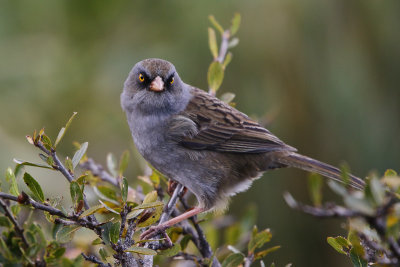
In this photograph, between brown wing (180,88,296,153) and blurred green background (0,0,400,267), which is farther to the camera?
blurred green background (0,0,400,267)

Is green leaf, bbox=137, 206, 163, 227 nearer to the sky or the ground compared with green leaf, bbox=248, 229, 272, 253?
nearer to the sky

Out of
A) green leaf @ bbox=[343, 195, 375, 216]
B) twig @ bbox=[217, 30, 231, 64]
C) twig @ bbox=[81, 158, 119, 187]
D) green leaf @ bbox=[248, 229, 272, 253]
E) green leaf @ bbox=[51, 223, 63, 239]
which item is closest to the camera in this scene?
green leaf @ bbox=[343, 195, 375, 216]

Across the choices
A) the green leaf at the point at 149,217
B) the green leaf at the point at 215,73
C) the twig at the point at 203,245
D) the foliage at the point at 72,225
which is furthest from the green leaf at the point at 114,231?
the green leaf at the point at 215,73

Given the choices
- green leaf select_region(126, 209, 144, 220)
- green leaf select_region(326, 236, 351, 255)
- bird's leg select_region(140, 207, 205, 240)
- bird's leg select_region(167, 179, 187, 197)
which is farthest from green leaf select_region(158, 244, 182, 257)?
bird's leg select_region(167, 179, 187, 197)

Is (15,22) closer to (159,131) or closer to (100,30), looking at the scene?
(100,30)

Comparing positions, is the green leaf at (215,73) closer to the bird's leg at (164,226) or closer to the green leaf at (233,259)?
the bird's leg at (164,226)

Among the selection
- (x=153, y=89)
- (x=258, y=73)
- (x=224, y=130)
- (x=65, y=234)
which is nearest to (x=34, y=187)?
(x=65, y=234)

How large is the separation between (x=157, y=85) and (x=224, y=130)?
604mm

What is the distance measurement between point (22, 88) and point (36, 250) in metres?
3.98

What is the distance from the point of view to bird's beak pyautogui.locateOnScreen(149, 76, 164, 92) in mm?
3346

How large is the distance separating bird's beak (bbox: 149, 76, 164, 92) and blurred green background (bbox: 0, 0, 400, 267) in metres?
1.87

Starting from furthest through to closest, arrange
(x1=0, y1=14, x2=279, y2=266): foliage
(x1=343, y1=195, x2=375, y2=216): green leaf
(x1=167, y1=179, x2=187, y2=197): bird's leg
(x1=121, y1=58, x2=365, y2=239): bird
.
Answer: (x1=121, y1=58, x2=365, y2=239): bird → (x1=167, y1=179, x2=187, y2=197): bird's leg → (x1=0, y1=14, x2=279, y2=266): foliage → (x1=343, y1=195, x2=375, y2=216): green leaf

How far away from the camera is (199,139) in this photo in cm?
348

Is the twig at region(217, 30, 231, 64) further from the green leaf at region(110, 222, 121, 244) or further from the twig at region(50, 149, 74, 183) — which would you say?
the green leaf at region(110, 222, 121, 244)
